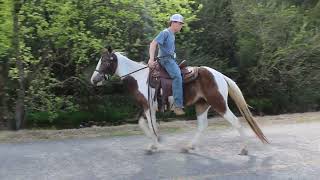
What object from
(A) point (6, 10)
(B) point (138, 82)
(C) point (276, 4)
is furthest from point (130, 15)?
(C) point (276, 4)

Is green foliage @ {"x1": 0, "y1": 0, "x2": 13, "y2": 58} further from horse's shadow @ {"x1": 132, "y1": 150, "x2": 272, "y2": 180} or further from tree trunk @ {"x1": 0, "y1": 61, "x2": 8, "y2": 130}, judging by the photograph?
horse's shadow @ {"x1": 132, "y1": 150, "x2": 272, "y2": 180}

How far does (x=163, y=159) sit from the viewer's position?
32.7 ft

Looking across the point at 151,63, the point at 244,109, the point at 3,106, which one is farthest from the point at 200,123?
the point at 3,106

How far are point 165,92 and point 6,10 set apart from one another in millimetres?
5437

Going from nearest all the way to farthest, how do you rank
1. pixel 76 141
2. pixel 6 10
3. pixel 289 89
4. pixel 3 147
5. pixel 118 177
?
pixel 118 177, pixel 3 147, pixel 76 141, pixel 6 10, pixel 289 89

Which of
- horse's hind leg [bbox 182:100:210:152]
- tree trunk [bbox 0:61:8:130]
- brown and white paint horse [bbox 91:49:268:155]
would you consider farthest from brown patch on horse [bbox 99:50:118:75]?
tree trunk [bbox 0:61:8:130]

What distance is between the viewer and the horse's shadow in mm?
8711

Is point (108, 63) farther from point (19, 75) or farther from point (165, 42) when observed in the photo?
point (19, 75)

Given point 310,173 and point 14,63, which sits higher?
point 14,63

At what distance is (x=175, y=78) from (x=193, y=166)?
194cm

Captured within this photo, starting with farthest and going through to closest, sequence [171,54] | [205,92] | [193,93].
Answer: [193,93]
[205,92]
[171,54]

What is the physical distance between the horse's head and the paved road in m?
1.52

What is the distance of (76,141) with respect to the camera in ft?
41.4

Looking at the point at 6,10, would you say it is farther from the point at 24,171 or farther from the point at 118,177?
the point at 118,177
